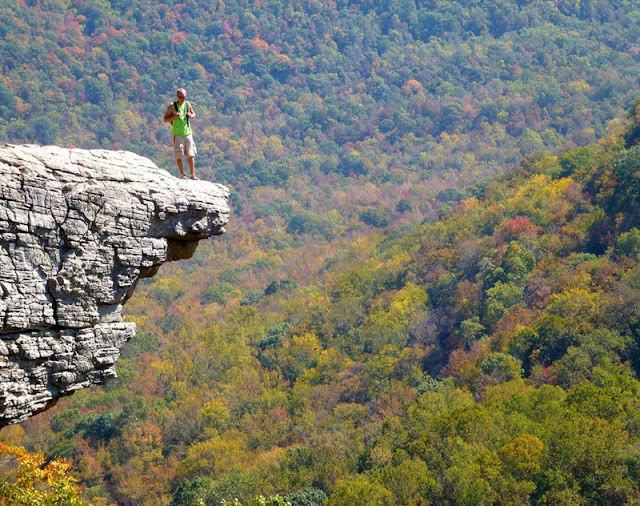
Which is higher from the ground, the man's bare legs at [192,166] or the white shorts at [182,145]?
the white shorts at [182,145]

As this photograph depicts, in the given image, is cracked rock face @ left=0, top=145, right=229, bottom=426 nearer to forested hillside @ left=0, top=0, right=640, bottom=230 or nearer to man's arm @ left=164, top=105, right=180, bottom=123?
man's arm @ left=164, top=105, right=180, bottom=123

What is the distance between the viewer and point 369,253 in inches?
3937

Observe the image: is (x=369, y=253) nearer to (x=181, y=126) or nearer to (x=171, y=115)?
(x=181, y=126)

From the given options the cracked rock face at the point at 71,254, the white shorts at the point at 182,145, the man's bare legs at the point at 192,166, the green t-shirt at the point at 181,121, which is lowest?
the cracked rock face at the point at 71,254

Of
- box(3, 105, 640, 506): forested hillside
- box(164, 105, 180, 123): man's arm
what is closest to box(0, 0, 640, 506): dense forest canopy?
box(3, 105, 640, 506): forested hillside

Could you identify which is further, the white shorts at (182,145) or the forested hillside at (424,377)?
the forested hillside at (424,377)

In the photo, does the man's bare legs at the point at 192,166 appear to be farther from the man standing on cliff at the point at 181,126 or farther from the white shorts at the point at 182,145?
the white shorts at the point at 182,145

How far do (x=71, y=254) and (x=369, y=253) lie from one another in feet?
280

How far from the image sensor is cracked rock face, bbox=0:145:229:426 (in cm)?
1445

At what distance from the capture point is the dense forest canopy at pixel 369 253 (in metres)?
42.5

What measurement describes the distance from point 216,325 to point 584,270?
37.2m

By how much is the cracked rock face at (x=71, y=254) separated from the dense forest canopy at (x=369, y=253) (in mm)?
21902

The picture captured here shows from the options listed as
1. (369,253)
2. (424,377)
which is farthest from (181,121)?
(369,253)

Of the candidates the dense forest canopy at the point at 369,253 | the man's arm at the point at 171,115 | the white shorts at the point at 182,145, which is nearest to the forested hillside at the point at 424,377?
the dense forest canopy at the point at 369,253
